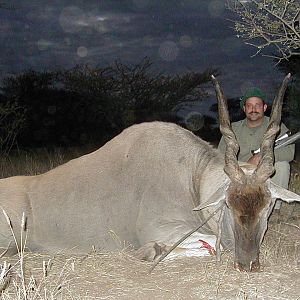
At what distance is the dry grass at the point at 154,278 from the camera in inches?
108

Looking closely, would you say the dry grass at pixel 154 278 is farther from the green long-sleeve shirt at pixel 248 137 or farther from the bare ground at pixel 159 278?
the green long-sleeve shirt at pixel 248 137

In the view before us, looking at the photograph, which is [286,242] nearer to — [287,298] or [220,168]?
[220,168]

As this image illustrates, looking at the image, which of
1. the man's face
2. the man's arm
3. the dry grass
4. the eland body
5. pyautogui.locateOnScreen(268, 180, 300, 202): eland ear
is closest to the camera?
the dry grass

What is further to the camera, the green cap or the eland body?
the green cap

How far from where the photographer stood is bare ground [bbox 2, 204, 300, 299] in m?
2.76

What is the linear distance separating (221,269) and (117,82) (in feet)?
45.1

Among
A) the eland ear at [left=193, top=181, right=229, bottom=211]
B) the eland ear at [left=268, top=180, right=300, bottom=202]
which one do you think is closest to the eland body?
the eland ear at [left=193, top=181, right=229, bottom=211]

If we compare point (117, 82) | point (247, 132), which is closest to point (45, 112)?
point (117, 82)

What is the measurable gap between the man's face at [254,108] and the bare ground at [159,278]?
1257 mm

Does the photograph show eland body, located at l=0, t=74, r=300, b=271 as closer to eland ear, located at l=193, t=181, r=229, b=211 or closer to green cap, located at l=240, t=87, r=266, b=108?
eland ear, located at l=193, t=181, r=229, b=211

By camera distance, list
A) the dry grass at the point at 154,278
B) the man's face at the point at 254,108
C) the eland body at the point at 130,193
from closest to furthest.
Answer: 1. the dry grass at the point at 154,278
2. the eland body at the point at 130,193
3. the man's face at the point at 254,108

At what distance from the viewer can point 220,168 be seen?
3854 millimetres

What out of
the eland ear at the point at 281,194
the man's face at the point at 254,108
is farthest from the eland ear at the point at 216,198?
the man's face at the point at 254,108

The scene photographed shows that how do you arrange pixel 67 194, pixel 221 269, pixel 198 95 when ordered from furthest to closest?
1. pixel 198 95
2. pixel 67 194
3. pixel 221 269
